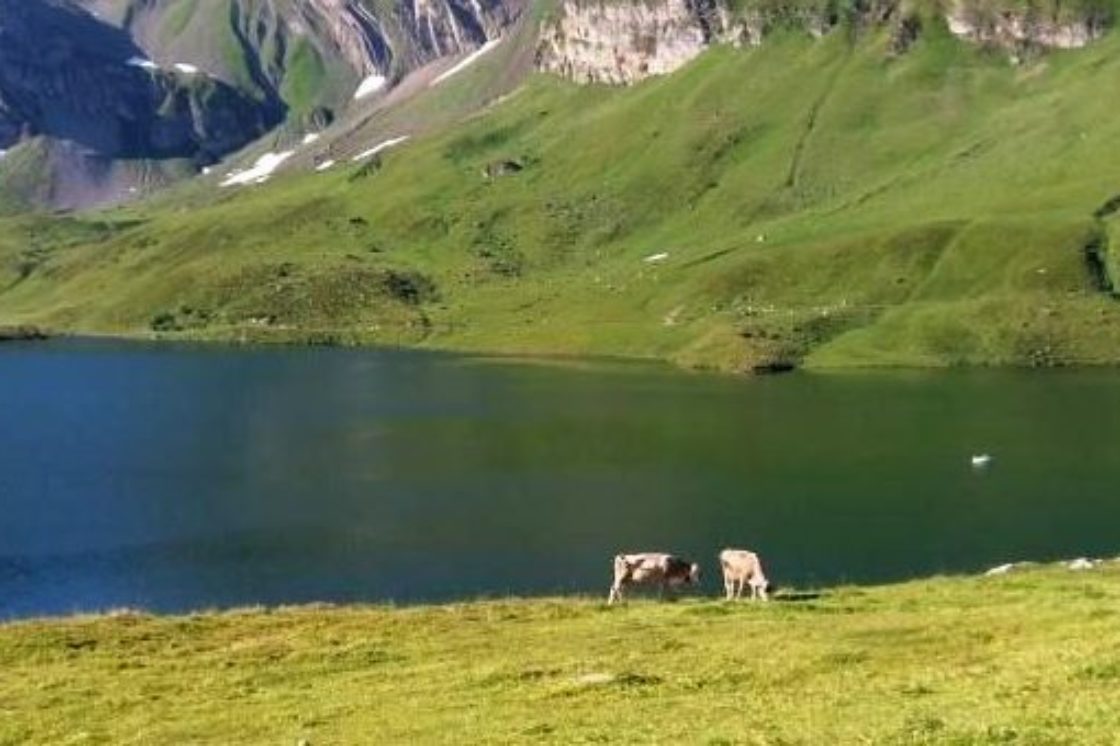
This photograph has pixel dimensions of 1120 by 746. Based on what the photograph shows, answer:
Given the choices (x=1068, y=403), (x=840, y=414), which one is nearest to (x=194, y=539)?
(x=840, y=414)

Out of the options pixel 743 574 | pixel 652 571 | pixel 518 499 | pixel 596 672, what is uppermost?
pixel 596 672

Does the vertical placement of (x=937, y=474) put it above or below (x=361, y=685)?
below

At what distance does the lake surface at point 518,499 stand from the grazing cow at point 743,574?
27788 mm

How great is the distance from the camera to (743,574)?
60.3m

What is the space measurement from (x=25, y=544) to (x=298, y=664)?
7755 cm

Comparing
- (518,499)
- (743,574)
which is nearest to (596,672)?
(743,574)

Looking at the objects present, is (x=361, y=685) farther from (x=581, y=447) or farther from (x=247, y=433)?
(x=247, y=433)

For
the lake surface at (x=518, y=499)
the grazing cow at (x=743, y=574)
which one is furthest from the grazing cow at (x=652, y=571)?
the lake surface at (x=518, y=499)

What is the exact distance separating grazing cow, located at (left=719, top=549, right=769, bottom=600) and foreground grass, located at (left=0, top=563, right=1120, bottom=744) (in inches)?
122

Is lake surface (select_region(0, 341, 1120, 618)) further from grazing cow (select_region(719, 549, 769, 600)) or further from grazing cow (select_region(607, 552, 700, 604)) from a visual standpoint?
grazing cow (select_region(719, 549, 769, 600))

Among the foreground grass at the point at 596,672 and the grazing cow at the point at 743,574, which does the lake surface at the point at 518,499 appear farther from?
the foreground grass at the point at 596,672

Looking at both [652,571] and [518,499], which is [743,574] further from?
[518,499]

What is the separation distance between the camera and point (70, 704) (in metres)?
42.2

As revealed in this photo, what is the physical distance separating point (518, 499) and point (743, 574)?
234 ft
